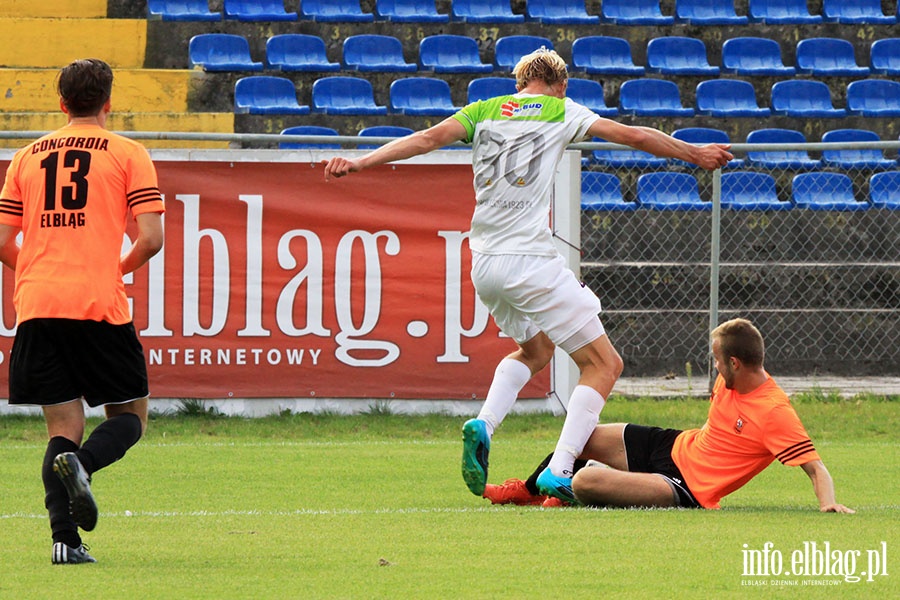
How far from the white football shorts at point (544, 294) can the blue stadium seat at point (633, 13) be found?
11401 millimetres

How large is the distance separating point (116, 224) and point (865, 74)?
45.7 ft

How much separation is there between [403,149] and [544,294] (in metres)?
0.93

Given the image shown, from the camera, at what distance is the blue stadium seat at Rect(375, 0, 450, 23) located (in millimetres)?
17125

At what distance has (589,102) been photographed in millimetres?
15883

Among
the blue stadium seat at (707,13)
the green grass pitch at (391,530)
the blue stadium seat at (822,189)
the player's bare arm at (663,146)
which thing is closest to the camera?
the green grass pitch at (391,530)

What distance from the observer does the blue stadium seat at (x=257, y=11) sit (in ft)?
55.4

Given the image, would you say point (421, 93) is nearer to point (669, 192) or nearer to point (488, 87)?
point (488, 87)

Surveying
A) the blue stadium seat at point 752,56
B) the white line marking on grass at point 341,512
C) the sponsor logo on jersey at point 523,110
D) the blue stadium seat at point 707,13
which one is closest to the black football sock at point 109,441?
the white line marking on grass at point 341,512

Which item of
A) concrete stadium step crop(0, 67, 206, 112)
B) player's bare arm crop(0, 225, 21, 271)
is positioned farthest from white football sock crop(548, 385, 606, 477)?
concrete stadium step crop(0, 67, 206, 112)

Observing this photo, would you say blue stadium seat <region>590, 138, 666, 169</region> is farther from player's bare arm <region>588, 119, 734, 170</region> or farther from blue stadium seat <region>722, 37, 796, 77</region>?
player's bare arm <region>588, 119, 734, 170</region>

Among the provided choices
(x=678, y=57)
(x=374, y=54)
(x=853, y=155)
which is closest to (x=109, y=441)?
(x=374, y=54)

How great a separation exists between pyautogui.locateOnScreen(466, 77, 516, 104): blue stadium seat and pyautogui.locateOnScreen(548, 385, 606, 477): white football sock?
9563mm

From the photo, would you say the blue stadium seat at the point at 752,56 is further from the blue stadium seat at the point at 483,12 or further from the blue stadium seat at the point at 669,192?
the blue stadium seat at the point at 669,192

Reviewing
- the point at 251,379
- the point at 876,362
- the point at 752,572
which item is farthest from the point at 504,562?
the point at 876,362
